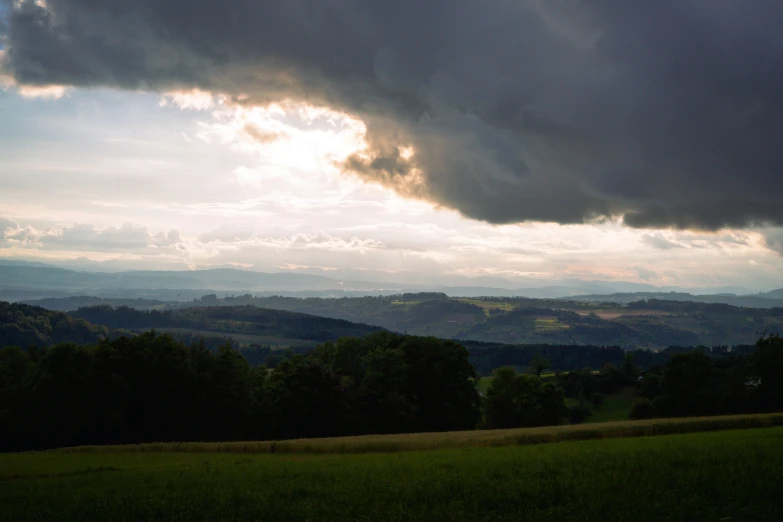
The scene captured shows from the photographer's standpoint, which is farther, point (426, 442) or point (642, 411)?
point (642, 411)

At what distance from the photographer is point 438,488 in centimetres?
2700

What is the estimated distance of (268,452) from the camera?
47094 millimetres

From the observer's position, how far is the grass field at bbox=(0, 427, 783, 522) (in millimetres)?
A: 23344

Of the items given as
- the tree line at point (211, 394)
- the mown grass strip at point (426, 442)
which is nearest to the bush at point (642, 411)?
the tree line at point (211, 394)

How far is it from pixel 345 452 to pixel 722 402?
71.8 m

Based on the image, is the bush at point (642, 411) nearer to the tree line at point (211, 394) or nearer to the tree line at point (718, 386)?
the tree line at point (718, 386)

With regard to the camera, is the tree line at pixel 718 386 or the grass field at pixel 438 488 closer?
the grass field at pixel 438 488

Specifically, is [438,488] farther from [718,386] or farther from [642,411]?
[642,411]

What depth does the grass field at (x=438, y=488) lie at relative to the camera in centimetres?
2334

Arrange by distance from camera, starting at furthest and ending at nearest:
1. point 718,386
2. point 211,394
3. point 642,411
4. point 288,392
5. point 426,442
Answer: point 642,411, point 718,386, point 288,392, point 211,394, point 426,442

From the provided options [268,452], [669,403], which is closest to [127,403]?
[268,452]

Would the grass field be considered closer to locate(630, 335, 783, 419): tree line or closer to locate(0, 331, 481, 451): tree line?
locate(0, 331, 481, 451): tree line

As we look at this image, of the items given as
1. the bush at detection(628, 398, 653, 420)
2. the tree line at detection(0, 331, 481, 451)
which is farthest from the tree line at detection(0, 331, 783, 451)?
the bush at detection(628, 398, 653, 420)

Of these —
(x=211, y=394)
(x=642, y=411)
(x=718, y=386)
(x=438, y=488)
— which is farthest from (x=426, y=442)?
(x=642, y=411)
